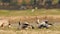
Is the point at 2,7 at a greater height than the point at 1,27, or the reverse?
the point at 1,27

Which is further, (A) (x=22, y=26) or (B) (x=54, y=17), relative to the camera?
(B) (x=54, y=17)

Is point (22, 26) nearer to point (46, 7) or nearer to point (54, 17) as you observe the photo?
point (54, 17)

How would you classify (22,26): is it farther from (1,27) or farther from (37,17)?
(37,17)

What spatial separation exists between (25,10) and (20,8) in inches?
54.2

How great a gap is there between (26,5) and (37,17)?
6.97 metres

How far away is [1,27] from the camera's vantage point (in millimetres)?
19172

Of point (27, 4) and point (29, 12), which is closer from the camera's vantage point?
point (29, 12)

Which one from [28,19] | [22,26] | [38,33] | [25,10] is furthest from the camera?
[25,10]

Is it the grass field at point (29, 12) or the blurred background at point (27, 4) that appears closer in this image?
the grass field at point (29, 12)

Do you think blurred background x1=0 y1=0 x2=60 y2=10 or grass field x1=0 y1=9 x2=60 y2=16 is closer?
grass field x1=0 y1=9 x2=60 y2=16

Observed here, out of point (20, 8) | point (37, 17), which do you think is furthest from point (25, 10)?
point (37, 17)

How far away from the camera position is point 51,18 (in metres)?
26.5

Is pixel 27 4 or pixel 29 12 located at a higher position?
pixel 27 4

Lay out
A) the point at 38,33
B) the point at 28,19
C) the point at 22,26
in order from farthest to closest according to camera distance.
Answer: the point at 28,19, the point at 22,26, the point at 38,33
